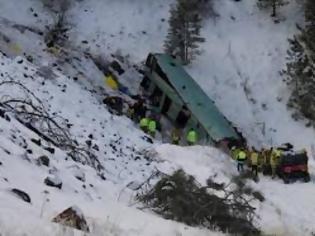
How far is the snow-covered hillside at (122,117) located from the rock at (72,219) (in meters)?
0.13

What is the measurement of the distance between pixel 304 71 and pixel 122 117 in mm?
8577

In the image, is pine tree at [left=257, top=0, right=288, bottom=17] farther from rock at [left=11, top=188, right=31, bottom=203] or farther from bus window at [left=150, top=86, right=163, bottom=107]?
rock at [left=11, top=188, right=31, bottom=203]

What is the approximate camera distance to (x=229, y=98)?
27250 mm

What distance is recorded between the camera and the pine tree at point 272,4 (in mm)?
Result: 29669

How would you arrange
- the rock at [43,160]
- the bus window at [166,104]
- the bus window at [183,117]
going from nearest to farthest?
the rock at [43,160] → the bus window at [183,117] → the bus window at [166,104]

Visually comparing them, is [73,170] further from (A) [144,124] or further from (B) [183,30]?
(B) [183,30]

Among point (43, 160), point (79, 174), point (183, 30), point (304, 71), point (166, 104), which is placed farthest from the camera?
point (183, 30)

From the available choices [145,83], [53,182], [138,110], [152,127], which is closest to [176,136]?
[152,127]

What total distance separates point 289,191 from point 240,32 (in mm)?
12556

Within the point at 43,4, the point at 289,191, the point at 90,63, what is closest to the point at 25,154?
the point at 289,191

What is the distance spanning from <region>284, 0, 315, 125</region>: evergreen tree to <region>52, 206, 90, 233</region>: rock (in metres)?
20.1

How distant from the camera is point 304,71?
2636 centimetres

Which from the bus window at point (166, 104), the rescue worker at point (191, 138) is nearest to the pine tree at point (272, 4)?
the bus window at point (166, 104)

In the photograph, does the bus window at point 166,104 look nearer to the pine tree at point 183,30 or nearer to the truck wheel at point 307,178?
the pine tree at point 183,30
